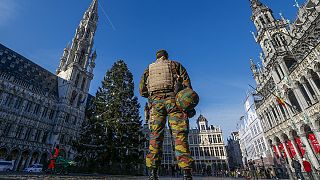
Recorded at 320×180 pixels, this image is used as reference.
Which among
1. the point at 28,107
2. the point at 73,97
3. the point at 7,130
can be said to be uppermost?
the point at 73,97

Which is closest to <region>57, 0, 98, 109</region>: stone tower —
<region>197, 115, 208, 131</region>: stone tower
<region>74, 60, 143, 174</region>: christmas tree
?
<region>74, 60, 143, 174</region>: christmas tree

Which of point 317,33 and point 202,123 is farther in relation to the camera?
point 202,123

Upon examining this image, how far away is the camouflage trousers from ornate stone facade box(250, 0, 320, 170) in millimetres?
15136

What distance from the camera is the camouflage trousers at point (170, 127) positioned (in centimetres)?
343

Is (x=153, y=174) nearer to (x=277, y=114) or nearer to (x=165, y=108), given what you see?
(x=165, y=108)

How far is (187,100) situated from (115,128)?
15.3 m

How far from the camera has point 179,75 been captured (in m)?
4.62

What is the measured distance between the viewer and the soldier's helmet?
3.65 metres

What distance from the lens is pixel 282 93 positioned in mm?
25812

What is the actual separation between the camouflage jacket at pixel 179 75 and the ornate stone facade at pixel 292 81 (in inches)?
Result: 560

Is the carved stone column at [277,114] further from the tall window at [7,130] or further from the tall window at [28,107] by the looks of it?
the tall window at [7,130]

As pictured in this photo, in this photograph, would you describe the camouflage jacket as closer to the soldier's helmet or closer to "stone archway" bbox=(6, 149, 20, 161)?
the soldier's helmet

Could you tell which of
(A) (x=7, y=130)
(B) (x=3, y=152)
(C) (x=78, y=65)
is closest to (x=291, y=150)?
(B) (x=3, y=152)

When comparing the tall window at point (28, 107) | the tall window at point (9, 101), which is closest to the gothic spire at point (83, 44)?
the tall window at point (28, 107)
